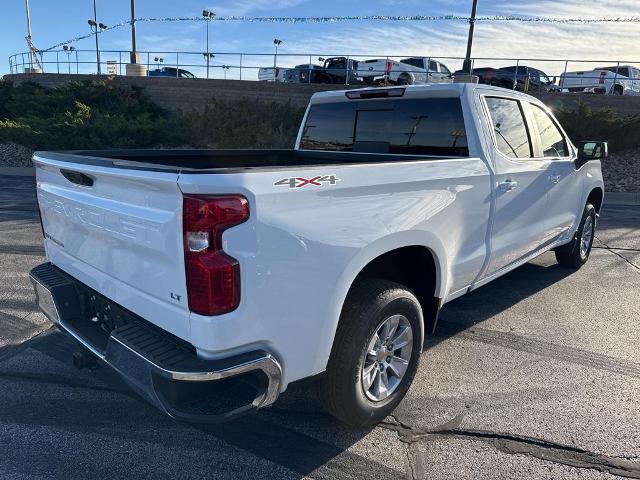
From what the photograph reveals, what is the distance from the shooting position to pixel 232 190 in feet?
6.45

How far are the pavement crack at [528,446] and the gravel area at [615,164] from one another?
41.3 ft

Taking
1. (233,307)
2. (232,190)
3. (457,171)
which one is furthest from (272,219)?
(457,171)

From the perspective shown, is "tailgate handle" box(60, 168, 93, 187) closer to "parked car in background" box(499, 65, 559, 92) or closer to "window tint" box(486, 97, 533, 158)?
"window tint" box(486, 97, 533, 158)

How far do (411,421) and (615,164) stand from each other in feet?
48.4

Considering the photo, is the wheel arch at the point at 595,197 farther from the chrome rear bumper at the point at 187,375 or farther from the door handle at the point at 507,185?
the chrome rear bumper at the point at 187,375

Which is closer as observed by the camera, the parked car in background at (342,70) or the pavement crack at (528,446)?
the pavement crack at (528,446)

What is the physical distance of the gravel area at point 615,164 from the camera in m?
13.5

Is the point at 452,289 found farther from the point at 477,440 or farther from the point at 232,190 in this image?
the point at 232,190

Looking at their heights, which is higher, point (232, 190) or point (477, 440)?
point (232, 190)

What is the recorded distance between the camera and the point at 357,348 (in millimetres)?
2596

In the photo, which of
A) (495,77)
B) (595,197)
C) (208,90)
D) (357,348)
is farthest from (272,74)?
(357,348)

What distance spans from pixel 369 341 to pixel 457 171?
1.29 meters

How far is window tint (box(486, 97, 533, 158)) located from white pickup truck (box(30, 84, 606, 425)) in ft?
0.07

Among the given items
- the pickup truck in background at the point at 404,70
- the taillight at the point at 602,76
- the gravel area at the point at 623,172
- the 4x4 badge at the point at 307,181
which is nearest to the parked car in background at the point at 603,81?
the taillight at the point at 602,76
